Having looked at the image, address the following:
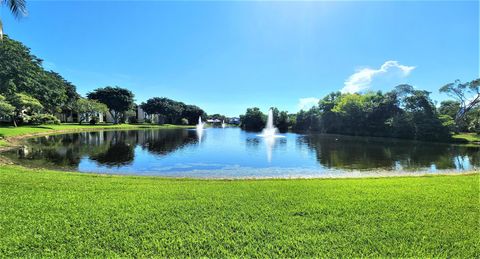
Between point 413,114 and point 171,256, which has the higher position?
point 413,114

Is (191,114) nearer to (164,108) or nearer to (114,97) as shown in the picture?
(164,108)

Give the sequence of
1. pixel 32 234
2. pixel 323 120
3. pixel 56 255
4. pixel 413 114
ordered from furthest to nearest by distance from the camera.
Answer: pixel 323 120 < pixel 413 114 < pixel 32 234 < pixel 56 255

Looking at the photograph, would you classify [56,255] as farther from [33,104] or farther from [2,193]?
[33,104]

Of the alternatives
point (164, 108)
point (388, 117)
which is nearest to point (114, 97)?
point (164, 108)

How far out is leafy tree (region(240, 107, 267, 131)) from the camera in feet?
281

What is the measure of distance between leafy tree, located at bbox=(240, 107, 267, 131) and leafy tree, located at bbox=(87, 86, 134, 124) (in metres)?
38.9

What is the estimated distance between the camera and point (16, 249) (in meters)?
3.71

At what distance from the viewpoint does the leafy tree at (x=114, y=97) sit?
71.8 m

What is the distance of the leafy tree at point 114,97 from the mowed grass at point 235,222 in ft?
236

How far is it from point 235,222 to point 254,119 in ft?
273

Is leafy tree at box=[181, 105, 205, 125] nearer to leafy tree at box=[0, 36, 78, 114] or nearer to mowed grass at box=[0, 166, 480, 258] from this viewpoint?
leafy tree at box=[0, 36, 78, 114]

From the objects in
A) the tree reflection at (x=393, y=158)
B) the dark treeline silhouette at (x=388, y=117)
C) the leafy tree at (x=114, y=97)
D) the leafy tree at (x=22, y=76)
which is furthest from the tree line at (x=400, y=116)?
the leafy tree at (x=22, y=76)

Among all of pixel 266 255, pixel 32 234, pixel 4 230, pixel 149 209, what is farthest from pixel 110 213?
pixel 266 255

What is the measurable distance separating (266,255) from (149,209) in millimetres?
2813
